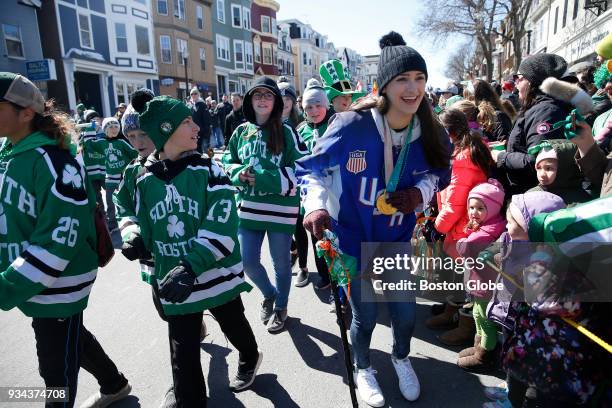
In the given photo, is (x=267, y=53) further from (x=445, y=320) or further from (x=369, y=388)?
(x=369, y=388)

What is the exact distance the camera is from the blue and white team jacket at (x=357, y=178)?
2.33 m

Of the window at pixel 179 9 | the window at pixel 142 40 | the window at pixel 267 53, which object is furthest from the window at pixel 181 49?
the window at pixel 267 53

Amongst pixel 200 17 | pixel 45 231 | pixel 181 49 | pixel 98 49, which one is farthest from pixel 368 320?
pixel 200 17

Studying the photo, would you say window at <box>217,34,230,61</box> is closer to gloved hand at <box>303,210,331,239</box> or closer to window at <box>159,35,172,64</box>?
window at <box>159,35,172,64</box>

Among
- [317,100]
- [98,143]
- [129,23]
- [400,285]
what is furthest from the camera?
[129,23]

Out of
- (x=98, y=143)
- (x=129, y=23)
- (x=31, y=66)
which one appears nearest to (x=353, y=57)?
(x=129, y=23)

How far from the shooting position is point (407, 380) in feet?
8.59

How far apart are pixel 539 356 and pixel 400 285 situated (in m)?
0.90

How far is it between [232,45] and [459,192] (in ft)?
120

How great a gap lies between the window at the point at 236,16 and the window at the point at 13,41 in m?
21.1

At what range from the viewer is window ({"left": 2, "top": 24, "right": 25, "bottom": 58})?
17.0 metres

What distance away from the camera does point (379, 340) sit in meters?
3.32

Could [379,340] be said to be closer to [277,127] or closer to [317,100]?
[277,127]

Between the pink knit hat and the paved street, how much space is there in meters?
1.18
